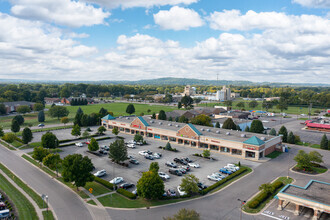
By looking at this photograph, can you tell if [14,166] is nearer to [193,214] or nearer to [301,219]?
[193,214]

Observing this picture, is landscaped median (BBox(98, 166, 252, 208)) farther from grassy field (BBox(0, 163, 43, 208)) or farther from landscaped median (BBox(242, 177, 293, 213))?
grassy field (BBox(0, 163, 43, 208))

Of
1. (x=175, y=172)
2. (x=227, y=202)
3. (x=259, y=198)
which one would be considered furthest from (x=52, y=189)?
(x=259, y=198)

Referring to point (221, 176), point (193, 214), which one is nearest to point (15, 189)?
point (193, 214)

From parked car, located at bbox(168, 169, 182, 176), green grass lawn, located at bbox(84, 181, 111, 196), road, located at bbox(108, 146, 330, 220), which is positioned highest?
parked car, located at bbox(168, 169, 182, 176)

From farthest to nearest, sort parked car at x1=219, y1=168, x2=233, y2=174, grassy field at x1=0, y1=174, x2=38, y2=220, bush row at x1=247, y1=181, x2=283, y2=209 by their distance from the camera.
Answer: parked car at x1=219, y1=168, x2=233, y2=174 < bush row at x1=247, y1=181, x2=283, y2=209 < grassy field at x1=0, y1=174, x2=38, y2=220

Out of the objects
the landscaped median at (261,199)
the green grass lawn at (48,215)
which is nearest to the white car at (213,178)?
the landscaped median at (261,199)

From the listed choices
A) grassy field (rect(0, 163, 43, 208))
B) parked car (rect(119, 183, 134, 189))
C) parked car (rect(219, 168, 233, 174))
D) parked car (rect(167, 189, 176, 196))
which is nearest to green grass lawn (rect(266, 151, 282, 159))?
parked car (rect(219, 168, 233, 174))
